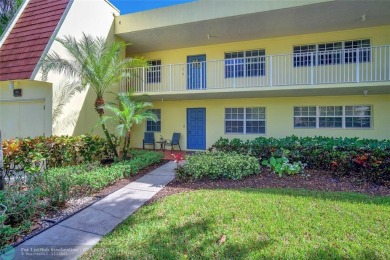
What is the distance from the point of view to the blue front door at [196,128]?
41.8 feet

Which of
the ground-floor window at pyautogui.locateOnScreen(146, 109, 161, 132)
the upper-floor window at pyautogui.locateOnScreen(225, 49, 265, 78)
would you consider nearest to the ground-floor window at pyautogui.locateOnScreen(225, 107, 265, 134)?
the upper-floor window at pyautogui.locateOnScreen(225, 49, 265, 78)

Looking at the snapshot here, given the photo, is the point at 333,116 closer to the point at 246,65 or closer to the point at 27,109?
the point at 246,65

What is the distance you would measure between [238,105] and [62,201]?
9404 mm

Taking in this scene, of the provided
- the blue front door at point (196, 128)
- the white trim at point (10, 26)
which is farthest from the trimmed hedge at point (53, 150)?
the white trim at point (10, 26)

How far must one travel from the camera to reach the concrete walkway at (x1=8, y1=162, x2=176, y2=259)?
3.51 meters

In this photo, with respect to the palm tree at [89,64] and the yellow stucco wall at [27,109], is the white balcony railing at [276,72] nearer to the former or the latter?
the palm tree at [89,64]

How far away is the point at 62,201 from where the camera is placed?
510cm

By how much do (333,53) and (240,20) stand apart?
14.5ft

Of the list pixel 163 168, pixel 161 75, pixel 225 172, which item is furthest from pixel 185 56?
pixel 225 172

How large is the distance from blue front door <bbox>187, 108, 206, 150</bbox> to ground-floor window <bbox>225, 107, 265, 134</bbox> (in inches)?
53.5

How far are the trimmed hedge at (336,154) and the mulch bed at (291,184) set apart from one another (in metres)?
0.37

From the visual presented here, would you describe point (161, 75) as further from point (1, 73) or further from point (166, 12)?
point (1, 73)

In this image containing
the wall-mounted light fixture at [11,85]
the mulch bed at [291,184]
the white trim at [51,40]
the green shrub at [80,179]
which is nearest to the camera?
the green shrub at [80,179]

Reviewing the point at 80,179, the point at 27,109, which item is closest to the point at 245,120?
the point at 80,179
